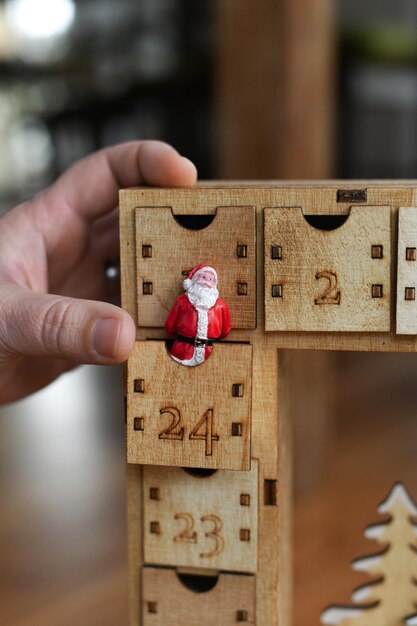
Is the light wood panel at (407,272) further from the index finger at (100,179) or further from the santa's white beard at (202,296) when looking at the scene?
the index finger at (100,179)

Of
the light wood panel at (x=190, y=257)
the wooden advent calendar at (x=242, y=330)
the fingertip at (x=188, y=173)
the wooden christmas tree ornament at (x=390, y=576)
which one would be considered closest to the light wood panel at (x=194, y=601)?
the wooden advent calendar at (x=242, y=330)

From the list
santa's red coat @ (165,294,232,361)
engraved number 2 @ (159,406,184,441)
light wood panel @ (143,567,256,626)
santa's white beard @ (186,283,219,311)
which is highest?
santa's white beard @ (186,283,219,311)

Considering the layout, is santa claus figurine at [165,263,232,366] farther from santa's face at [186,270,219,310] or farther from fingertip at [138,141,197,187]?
fingertip at [138,141,197,187]

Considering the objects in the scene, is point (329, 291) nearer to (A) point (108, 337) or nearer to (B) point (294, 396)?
(A) point (108, 337)

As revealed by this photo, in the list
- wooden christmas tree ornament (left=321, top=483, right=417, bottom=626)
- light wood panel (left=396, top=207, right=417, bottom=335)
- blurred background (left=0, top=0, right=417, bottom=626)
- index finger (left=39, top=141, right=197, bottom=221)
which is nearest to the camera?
light wood panel (left=396, top=207, right=417, bottom=335)

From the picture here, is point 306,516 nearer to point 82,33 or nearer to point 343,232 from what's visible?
point 343,232

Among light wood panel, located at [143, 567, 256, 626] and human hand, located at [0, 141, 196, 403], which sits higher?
human hand, located at [0, 141, 196, 403]

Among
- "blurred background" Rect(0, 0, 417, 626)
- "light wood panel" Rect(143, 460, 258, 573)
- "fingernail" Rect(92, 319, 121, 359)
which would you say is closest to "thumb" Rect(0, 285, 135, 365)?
"fingernail" Rect(92, 319, 121, 359)

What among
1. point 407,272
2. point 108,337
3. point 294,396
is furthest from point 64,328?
point 294,396

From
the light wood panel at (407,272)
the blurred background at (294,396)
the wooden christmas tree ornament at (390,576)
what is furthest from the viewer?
the blurred background at (294,396)

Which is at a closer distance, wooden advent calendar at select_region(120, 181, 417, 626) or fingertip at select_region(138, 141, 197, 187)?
wooden advent calendar at select_region(120, 181, 417, 626)
